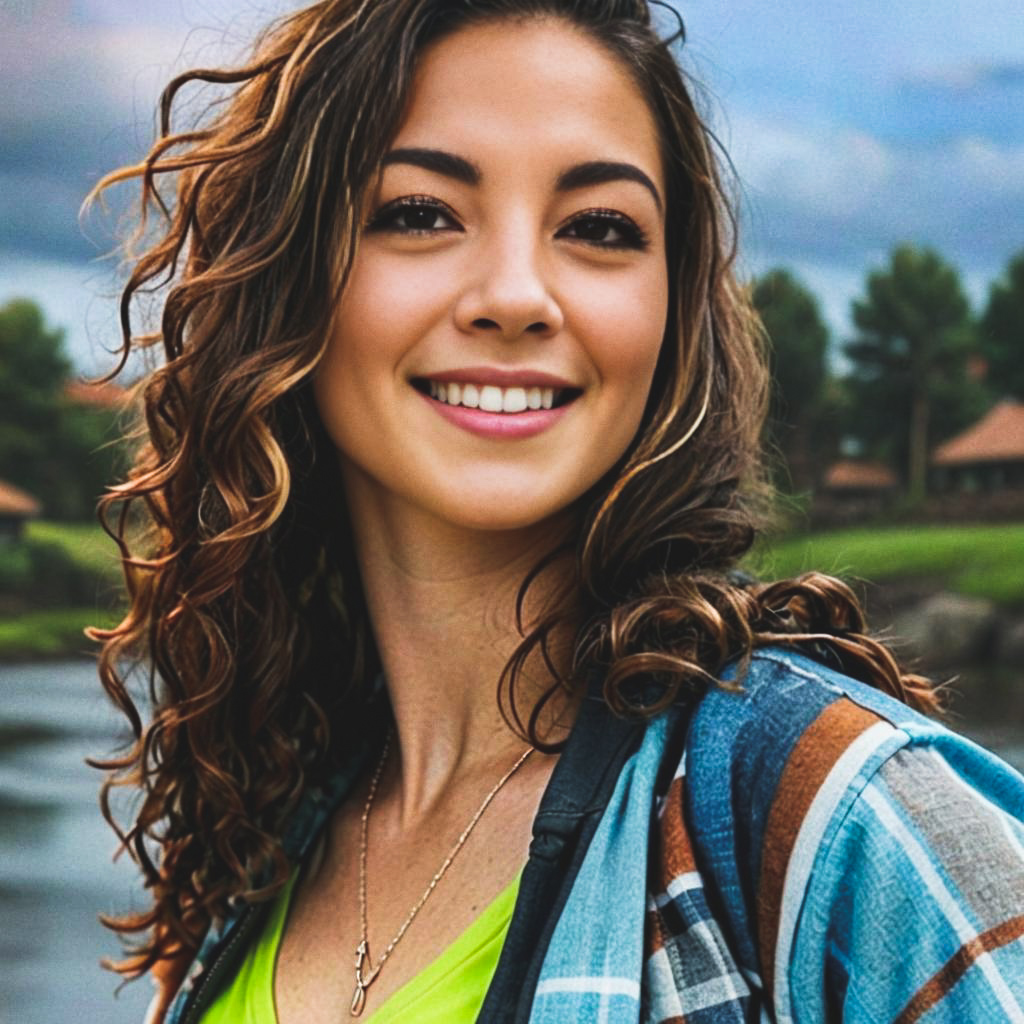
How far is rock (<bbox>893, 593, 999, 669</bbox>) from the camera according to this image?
12.4ft

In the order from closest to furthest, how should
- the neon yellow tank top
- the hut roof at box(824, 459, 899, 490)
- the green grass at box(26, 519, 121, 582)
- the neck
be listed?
1. the neon yellow tank top
2. the neck
3. the hut roof at box(824, 459, 899, 490)
4. the green grass at box(26, 519, 121, 582)

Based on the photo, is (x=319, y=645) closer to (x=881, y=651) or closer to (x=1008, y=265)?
(x=881, y=651)

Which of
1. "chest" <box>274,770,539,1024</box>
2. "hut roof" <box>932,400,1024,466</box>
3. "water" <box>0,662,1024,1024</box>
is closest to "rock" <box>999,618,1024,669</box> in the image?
"water" <box>0,662,1024,1024</box>

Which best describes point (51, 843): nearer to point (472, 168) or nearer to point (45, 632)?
Result: point (45, 632)

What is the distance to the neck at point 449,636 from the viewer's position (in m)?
1.27

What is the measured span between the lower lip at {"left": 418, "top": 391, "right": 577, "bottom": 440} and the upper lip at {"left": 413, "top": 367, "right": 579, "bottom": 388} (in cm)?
2

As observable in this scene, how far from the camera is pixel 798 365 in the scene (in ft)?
12.6

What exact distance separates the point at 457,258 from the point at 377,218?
86mm

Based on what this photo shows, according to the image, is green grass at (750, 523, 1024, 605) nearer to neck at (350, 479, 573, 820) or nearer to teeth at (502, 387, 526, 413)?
neck at (350, 479, 573, 820)

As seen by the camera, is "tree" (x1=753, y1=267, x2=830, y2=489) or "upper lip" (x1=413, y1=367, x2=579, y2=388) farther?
"tree" (x1=753, y1=267, x2=830, y2=489)

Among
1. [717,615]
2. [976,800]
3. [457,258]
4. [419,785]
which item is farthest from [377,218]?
[976,800]

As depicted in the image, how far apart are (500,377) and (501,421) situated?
34mm

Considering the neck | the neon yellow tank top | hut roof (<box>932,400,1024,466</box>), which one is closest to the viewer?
the neon yellow tank top

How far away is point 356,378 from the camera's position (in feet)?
3.92
